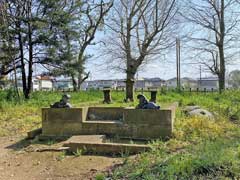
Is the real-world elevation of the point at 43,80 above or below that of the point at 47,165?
above

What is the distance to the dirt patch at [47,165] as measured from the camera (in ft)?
13.8

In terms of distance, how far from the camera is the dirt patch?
420 cm

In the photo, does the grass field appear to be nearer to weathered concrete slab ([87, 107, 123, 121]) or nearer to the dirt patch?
the dirt patch

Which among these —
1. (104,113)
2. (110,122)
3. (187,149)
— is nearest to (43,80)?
(104,113)

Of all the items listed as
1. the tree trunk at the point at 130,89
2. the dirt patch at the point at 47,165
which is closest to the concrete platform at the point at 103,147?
the dirt patch at the point at 47,165

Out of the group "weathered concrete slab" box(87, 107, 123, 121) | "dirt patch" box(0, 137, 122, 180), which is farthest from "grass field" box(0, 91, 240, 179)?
"weathered concrete slab" box(87, 107, 123, 121)

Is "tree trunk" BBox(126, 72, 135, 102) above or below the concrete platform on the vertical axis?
above

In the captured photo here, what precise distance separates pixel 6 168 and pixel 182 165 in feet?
9.24

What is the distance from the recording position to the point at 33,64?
13.7 m

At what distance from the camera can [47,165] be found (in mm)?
4734

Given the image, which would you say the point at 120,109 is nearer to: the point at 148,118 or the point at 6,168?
the point at 148,118

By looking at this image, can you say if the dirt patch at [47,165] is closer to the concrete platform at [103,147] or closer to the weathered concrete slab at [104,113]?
the concrete platform at [103,147]

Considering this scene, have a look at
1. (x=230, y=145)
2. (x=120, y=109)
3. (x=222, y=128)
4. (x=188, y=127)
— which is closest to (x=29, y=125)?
(x=120, y=109)

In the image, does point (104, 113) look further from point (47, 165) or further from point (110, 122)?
point (47, 165)
